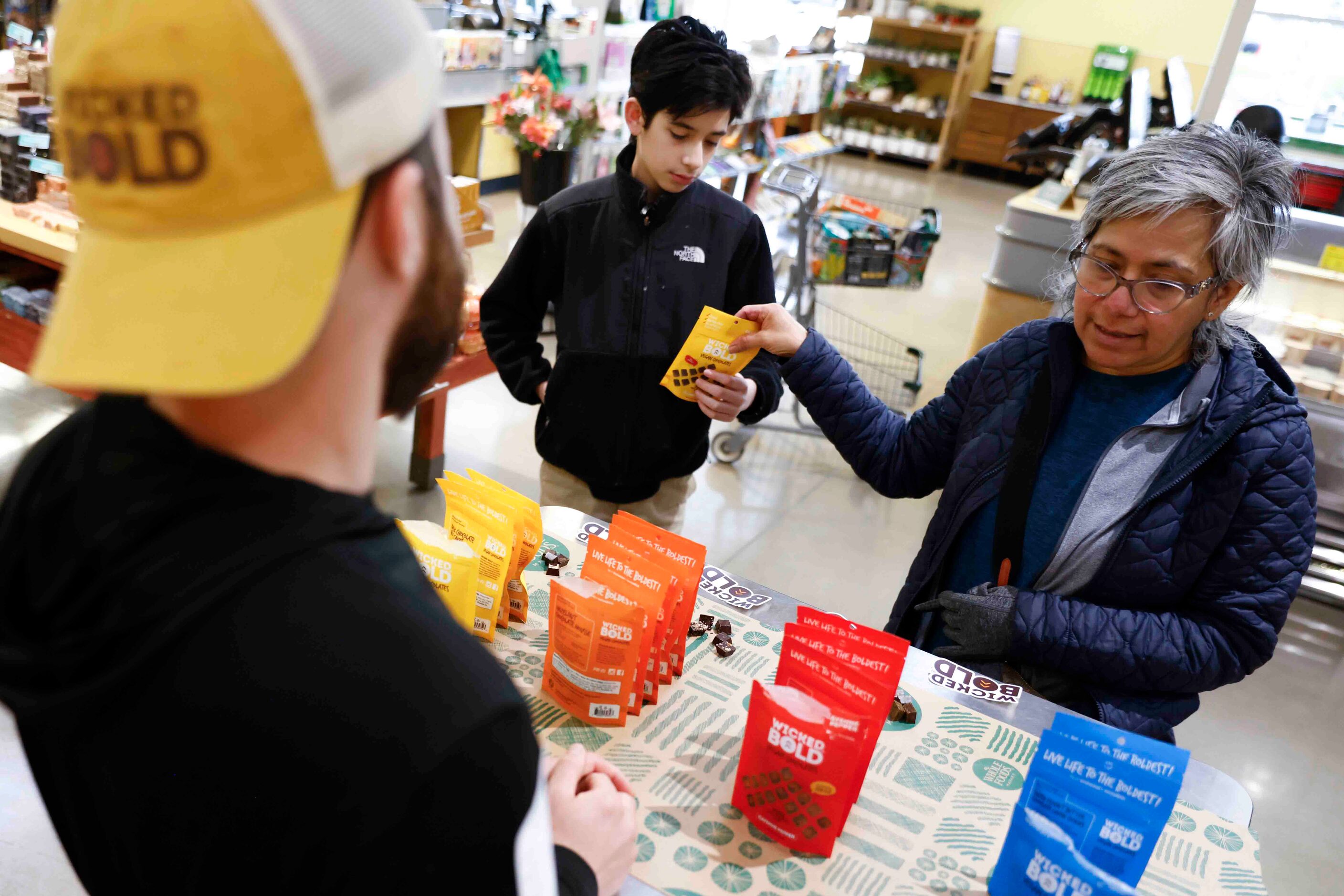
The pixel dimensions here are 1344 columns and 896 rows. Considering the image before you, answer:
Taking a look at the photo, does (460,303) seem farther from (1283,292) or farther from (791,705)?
(1283,292)

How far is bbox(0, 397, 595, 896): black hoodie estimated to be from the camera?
22.2 inches

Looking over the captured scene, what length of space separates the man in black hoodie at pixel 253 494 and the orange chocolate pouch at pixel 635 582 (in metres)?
0.71

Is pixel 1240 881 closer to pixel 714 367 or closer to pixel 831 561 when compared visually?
pixel 714 367

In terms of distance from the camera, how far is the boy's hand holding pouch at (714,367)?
1962 millimetres

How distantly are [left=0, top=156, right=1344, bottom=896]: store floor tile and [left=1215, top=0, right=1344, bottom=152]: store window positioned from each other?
2.12 metres

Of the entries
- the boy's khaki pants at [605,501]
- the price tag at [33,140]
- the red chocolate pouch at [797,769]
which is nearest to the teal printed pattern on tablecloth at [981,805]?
the red chocolate pouch at [797,769]

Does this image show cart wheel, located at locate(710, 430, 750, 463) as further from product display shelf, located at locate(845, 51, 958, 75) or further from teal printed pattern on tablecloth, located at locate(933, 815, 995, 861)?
product display shelf, located at locate(845, 51, 958, 75)

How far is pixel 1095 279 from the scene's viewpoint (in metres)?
1.72

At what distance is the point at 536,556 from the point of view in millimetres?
1793

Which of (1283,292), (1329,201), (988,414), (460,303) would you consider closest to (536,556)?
(988,414)

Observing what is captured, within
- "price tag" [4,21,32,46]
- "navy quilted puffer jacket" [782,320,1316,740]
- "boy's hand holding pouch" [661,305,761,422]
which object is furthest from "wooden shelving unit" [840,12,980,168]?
"navy quilted puffer jacket" [782,320,1316,740]

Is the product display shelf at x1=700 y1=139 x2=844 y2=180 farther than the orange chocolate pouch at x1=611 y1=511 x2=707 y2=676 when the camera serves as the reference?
Yes

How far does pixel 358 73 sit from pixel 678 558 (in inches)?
41.2

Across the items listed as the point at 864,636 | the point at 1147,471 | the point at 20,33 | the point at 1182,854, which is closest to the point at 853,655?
the point at 864,636
